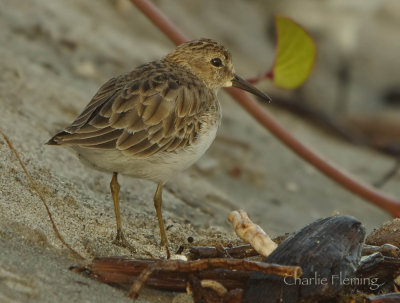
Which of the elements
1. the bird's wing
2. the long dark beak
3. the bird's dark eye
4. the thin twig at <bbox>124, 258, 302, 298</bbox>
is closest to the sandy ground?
the thin twig at <bbox>124, 258, 302, 298</bbox>

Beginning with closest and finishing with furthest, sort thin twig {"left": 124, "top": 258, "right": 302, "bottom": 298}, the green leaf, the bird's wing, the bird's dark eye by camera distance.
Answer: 1. thin twig {"left": 124, "top": 258, "right": 302, "bottom": 298}
2. the bird's wing
3. the bird's dark eye
4. the green leaf

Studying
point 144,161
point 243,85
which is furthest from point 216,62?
point 144,161

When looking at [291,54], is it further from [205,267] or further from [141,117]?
[205,267]

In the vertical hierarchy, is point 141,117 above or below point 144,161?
above

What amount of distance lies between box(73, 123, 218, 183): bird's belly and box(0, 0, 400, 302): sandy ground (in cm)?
26

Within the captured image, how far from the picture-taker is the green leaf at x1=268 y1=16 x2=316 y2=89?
490cm

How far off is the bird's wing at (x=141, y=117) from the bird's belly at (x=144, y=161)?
3 centimetres

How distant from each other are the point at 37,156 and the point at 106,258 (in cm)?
144

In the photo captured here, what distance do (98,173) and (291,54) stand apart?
5.00ft

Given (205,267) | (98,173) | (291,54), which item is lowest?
(98,173)

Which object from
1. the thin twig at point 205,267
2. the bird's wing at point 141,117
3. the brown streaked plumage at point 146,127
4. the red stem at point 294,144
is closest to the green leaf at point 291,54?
the red stem at point 294,144

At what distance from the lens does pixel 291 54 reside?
505cm

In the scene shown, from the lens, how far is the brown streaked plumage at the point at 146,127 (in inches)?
145

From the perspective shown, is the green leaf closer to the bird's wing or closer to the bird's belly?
the bird's wing
